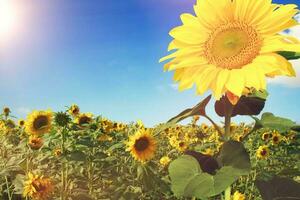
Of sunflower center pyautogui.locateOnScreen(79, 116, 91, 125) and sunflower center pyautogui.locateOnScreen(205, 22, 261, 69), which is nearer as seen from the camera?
sunflower center pyautogui.locateOnScreen(205, 22, 261, 69)

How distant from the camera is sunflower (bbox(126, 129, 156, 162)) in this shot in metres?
4.03

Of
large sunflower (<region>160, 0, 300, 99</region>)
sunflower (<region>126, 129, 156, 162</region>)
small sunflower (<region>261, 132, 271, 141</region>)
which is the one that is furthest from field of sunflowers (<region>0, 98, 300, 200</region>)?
small sunflower (<region>261, 132, 271, 141</region>)

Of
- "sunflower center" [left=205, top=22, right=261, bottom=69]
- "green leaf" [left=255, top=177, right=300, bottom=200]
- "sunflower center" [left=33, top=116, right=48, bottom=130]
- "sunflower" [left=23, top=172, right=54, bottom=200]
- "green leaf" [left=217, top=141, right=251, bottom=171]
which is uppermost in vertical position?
"sunflower center" [left=33, top=116, right=48, bottom=130]

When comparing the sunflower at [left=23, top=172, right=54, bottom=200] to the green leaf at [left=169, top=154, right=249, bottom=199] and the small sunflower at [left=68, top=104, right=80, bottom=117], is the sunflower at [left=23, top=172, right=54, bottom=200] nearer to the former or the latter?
the green leaf at [left=169, top=154, right=249, bottom=199]

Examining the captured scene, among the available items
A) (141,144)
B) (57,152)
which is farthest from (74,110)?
(141,144)

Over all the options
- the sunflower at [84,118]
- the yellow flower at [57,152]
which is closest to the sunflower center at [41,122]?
the yellow flower at [57,152]

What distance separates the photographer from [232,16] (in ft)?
4.02

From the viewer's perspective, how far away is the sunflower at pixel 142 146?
4.03 metres

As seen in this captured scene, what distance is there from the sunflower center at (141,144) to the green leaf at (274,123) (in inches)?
105

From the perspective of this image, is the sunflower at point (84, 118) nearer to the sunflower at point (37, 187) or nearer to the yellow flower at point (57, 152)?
the yellow flower at point (57, 152)

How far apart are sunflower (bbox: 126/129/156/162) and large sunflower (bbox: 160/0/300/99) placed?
9.22 ft

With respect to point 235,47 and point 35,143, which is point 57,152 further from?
point 235,47

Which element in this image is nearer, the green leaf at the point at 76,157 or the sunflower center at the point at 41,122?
the green leaf at the point at 76,157

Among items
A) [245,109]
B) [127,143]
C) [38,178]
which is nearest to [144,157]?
[127,143]
